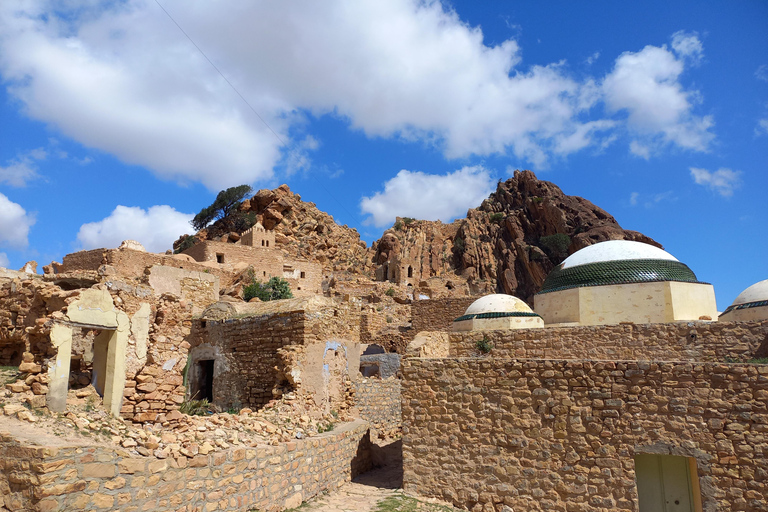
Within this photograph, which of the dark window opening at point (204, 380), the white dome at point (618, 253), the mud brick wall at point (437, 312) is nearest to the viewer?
the dark window opening at point (204, 380)

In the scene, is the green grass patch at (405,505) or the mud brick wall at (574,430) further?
the green grass patch at (405,505)

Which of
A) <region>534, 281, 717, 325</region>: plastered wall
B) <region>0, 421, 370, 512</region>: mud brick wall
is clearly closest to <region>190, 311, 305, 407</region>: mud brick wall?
<region>0, 421, 370, 512</region>: mud brick wall

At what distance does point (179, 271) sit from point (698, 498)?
14.3 metres

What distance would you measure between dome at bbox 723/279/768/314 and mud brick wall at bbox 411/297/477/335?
10118 mm

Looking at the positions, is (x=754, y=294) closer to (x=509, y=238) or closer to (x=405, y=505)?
(x=405, y=505)

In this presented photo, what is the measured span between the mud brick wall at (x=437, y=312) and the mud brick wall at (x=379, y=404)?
7.42 meters

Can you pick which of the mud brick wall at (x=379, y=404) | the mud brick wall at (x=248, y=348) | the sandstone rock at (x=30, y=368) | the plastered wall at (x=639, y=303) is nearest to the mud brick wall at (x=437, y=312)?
the mud brick wall at (x=379, y=404)

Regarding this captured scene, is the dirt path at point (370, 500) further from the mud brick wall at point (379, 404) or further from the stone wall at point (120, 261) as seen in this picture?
the stone wall at point (120, 261)

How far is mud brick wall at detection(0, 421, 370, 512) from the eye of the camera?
3.72 metres

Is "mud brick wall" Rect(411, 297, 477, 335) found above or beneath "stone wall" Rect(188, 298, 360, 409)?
above

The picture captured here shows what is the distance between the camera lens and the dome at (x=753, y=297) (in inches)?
392

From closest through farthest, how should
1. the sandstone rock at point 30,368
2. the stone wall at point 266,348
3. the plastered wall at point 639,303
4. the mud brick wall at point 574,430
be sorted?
the sandstone rock at point 30,368 < the mud brick wall at point 574,430 < the stone wall at point 266,348 < the plastered wall at point 639,303

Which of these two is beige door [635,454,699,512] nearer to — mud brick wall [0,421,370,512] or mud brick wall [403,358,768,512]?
mud brick wall [403,358,768,512]

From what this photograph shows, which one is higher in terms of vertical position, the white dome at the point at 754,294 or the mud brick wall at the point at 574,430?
the white dome at the point at 754,294
